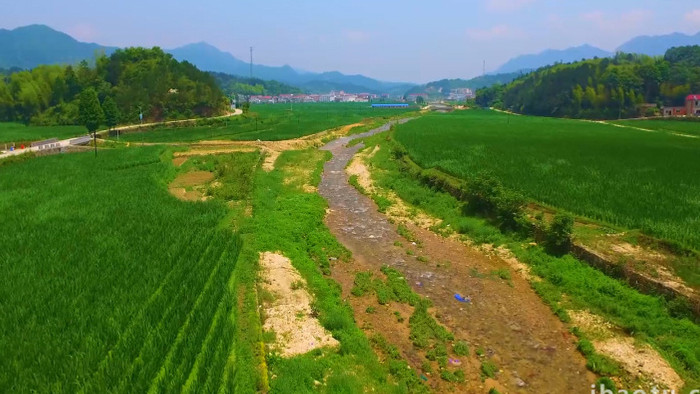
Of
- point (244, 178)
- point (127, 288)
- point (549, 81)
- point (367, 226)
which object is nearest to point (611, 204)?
point (367, 226)

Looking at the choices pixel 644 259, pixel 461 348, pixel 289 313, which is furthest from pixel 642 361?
pixel 289 313

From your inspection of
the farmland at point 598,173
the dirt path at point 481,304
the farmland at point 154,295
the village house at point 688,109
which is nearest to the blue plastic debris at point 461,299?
the dirt path at point 481,304

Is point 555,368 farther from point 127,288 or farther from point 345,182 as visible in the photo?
point 345,182

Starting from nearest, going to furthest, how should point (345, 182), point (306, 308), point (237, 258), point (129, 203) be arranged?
point (306, 308)
point (237, 258)
point (129, 203)
point (345, 182)

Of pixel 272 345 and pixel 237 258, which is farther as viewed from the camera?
pixel 237 258

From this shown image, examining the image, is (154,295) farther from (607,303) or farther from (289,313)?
(607,303)

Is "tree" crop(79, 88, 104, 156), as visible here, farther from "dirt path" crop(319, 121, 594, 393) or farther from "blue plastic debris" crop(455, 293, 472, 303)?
"blue plastic debris" crop(455, 293, 472, 303)

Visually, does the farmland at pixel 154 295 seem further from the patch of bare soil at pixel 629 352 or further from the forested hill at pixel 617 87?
the forested hill at pixel 617 87

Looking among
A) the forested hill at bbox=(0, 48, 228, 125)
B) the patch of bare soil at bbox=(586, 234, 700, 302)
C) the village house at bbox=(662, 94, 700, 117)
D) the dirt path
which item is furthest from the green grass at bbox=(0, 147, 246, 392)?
the village house at bbox=(662, 94, 700, 117)
